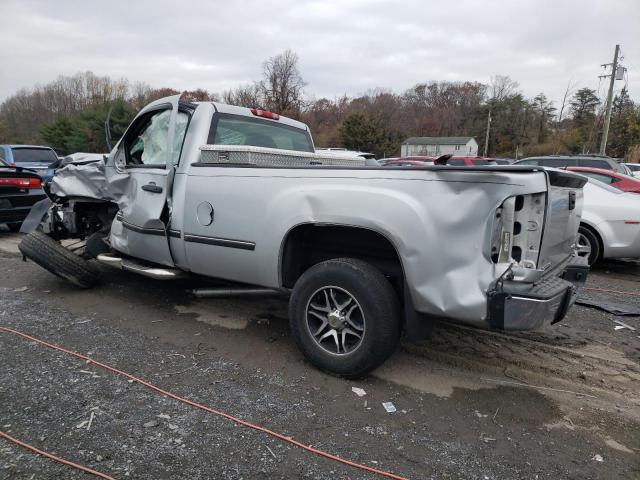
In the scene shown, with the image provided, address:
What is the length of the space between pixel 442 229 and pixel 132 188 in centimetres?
321

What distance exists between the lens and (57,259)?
4.85m

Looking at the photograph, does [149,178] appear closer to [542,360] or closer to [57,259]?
[57,259]

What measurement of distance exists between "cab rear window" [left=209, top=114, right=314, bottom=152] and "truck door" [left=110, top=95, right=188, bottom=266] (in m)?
0.35

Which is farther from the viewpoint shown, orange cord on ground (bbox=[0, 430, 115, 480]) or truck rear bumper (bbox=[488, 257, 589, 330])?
truck rear bumper (bbox=[488, 257, 589, 330])

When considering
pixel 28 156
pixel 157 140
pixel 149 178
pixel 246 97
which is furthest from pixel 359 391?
pixel 246 97

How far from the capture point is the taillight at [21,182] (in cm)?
766

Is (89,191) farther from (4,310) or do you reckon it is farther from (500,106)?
(500,106)

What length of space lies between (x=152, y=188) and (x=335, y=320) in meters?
2.20

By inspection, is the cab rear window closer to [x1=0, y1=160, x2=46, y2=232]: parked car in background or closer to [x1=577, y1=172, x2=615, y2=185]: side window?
[x1=577, y1=172, x2=615, y2=185]: side window

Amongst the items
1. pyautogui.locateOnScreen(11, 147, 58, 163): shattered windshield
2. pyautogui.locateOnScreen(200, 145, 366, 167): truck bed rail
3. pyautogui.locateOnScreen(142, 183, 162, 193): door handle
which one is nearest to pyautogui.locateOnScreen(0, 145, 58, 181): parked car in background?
pyautogui.locateOnScreen(11, 147, 58, 163): shattered windshield

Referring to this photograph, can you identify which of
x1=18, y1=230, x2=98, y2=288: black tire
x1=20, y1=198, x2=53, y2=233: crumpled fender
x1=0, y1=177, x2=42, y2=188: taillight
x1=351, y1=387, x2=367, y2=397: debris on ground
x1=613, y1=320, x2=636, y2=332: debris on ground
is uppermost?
x1=0, y1=177, x2=42, y2=188: taillight

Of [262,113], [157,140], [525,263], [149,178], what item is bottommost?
[525,263]

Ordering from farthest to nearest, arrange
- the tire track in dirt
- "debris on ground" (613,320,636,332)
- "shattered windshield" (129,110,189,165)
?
"debris on ground" (613,320,636,332), "shattered windshield" (129,110,189,165), the tire track in dirt

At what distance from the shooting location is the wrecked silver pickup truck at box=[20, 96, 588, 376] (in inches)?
102
